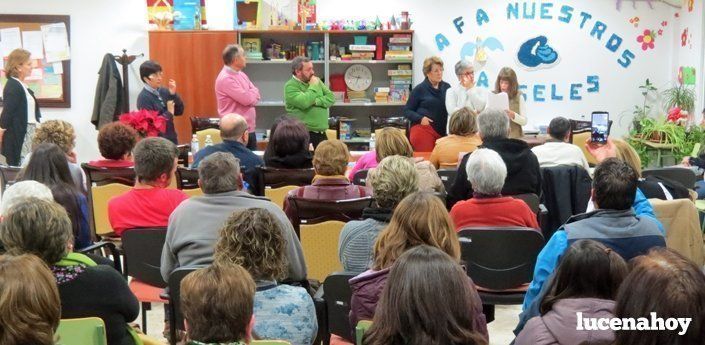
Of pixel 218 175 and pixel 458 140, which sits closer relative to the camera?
pixel 218 175

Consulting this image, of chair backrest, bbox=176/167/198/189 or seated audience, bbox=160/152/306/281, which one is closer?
seated audience, bbox=160/152/306/281

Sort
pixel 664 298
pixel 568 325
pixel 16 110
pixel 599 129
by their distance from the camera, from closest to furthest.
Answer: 1. pixel 664 298
2. pixel 568 325
3. pixel 599 129
4. pixel 16 110

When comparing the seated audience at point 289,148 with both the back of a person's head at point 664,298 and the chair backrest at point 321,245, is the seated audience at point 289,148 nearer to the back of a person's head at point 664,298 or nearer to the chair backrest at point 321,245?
the chair backrest at point 321,245

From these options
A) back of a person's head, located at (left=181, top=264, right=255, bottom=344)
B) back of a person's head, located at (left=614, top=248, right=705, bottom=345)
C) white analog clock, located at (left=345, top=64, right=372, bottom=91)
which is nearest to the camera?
back of a person's head, located at (left=614, top=248, right=705, bottom=345)

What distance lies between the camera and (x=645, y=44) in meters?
10.3

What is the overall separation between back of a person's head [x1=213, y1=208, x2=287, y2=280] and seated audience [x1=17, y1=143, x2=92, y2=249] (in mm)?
1530

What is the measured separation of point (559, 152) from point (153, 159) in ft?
9.26

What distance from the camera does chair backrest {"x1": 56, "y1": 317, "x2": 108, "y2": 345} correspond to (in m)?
2.81

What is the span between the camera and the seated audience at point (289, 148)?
225 inches

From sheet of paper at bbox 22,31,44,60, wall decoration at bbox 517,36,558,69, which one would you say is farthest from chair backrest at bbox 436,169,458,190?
sheet of paper at bbox 22,31,44,60

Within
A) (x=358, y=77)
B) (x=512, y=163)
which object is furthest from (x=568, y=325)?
(x=358, y=77)

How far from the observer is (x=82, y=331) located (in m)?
2.82

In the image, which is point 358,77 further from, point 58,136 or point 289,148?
point 58,136

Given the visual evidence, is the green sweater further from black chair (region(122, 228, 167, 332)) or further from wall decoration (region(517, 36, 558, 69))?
black chair (region(122, 228, 167, 332))
